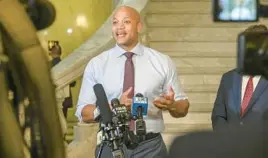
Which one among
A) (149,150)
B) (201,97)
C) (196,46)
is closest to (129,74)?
(149,150)

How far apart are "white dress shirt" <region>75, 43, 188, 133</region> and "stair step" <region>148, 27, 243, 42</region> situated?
3.45 meters

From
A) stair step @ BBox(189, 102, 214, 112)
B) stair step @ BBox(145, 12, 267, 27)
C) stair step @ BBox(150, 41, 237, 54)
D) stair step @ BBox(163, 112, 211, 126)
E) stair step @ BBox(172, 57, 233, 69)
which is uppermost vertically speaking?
stair step @ BBox(145, 12, 267, 27)

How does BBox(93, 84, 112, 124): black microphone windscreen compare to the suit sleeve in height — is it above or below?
above

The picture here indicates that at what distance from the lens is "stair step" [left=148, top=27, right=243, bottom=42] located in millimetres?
7770

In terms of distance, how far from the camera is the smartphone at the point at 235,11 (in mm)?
1721

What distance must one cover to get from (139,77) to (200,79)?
3.35m

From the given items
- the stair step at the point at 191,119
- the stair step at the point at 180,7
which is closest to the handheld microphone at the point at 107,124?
the stair step at the point at 191,119

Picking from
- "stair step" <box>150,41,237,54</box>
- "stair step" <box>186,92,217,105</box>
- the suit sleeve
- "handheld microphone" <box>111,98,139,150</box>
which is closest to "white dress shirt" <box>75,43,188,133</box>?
"handheld microphone" <box>111,98,139,150</box>

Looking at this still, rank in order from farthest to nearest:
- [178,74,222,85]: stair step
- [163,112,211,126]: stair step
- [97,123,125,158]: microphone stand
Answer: [178,74,222,85]: stair step
[163,112,211,126]: stair step
[97,123,125,158]: microphone stand

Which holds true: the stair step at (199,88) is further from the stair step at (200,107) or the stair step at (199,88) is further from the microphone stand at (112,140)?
the microphone stand at (112,140)

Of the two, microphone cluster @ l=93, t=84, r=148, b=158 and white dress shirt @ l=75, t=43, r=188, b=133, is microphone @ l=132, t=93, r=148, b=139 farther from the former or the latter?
white dress shirt @ l=75, t=43, r=188, b=133

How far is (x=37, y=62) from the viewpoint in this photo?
1288 mm

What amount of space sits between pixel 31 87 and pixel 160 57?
2.99m

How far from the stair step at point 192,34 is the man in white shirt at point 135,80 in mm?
3447
